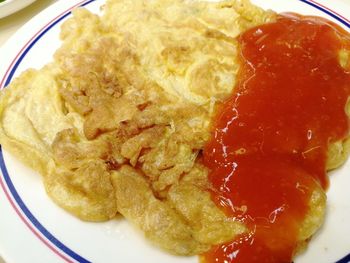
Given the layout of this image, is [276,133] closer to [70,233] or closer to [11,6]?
[70,233]

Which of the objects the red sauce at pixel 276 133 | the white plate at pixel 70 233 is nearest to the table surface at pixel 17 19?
the white plate at pixel 70 233

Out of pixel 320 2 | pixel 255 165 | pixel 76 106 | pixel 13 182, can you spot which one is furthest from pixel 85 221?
pixel 320 2

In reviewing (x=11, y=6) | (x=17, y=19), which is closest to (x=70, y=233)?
(x=11, y=6)

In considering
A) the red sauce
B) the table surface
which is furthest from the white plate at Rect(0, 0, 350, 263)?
the table surface

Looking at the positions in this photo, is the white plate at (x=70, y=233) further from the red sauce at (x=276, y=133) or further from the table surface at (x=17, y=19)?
the table surface at (x=17, y=19)

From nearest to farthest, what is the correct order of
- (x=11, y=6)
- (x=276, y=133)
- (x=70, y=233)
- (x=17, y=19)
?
(x=70, y=233) → (x=276, y=133) → (x=11, y=6) → (x=17, y=19)

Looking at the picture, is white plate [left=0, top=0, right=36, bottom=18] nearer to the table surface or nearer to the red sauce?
the table surface

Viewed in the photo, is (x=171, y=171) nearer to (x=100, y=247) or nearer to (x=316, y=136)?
(x=100, y=247)
